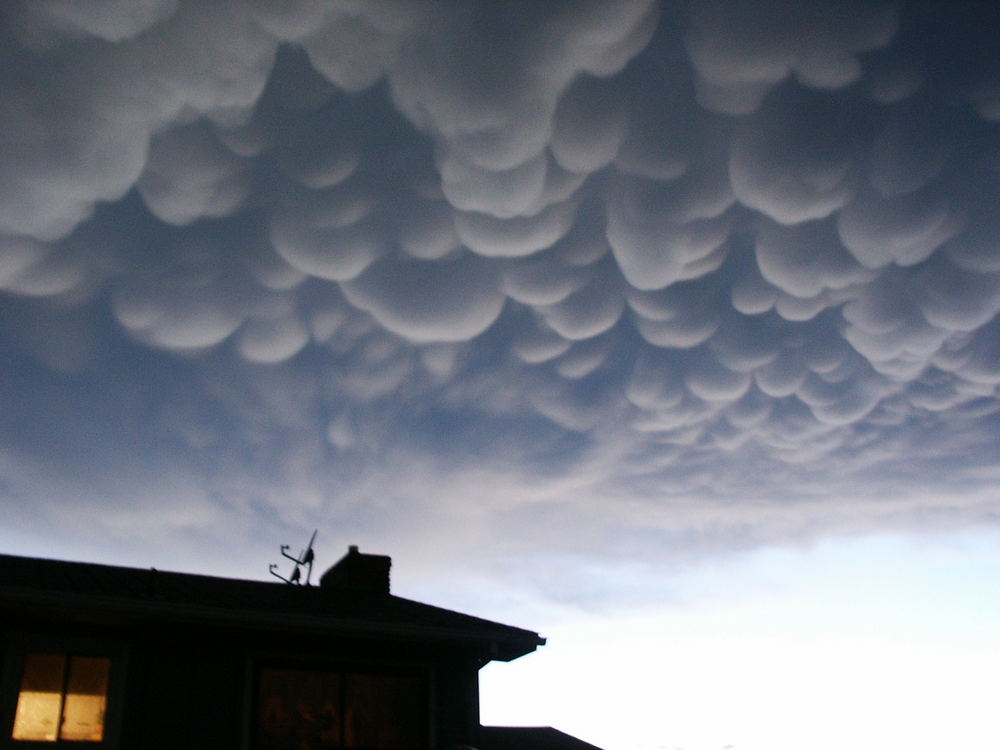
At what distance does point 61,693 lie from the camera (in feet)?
36.1

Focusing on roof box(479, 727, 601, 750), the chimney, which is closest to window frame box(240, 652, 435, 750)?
the chimney

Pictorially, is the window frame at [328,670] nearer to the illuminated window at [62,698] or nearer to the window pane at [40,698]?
the illuminated window at [62,698]

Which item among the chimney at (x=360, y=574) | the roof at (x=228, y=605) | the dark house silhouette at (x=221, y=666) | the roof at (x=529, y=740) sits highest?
the chimney at (x=360, y=574)

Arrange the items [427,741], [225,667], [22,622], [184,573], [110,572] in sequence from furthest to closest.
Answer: [184,573], [110,572], [427,741], [225,667], [22,622]

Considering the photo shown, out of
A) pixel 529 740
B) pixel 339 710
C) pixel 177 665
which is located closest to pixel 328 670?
pixel 339 710

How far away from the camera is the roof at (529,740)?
25.4m

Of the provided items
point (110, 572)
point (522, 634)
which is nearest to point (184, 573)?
point (110, 572)

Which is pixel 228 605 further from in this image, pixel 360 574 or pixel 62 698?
pixel 360 574

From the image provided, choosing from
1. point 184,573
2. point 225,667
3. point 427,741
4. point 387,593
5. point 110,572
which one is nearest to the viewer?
point 225,667

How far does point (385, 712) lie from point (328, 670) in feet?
3.75

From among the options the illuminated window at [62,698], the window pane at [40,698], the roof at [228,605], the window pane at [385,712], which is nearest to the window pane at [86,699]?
the illuminated window at [62,698]

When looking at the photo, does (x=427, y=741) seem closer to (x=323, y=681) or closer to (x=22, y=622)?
(x=323, y=681)

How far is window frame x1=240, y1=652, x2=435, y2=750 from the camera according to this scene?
11688 mm

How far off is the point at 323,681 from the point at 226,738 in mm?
1659
